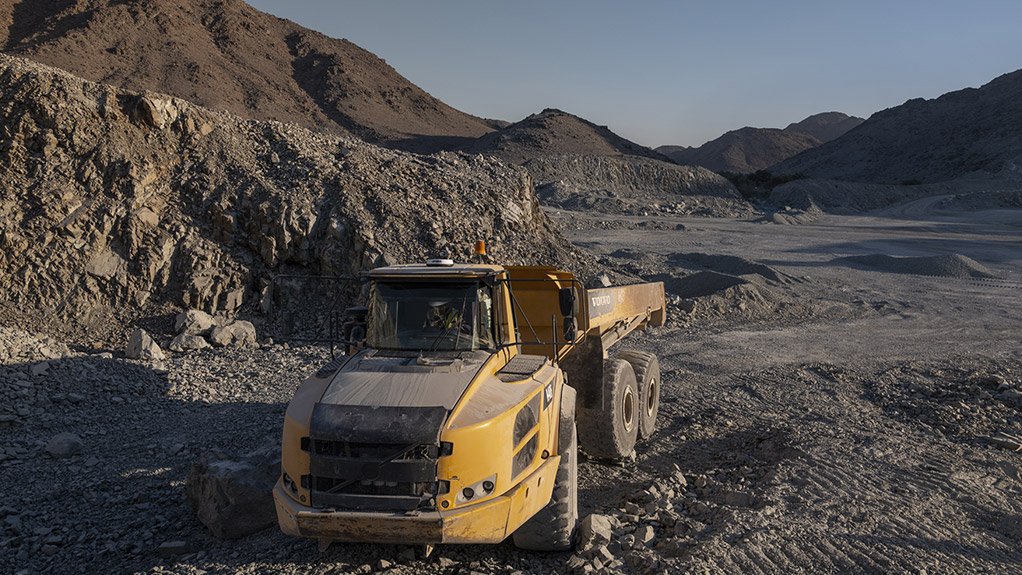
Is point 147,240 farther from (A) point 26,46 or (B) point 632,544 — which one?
(A) point 26,46

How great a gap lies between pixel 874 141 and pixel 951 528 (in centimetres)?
10128

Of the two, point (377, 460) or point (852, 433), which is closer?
point (377, 460)

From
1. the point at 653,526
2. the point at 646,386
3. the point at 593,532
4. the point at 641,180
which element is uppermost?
the point at 641,180

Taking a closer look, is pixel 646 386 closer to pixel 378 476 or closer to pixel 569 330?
pixel 569 330

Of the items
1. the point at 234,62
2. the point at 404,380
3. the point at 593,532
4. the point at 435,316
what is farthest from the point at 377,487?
the point at 234,62

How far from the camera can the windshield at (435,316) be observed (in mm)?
5043

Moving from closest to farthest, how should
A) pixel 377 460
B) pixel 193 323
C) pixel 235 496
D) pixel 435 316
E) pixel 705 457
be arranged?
1. pixel 377 460
2. pixel 435 316
3. pixel 235 496
4. pixel 705 457
5. pixel 193 323

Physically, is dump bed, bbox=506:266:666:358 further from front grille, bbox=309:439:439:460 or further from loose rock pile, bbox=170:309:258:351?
loose rock pile, bbox=170:309:258:351

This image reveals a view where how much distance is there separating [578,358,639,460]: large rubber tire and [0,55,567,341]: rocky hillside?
302 inches

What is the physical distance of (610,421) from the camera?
22.3 ft

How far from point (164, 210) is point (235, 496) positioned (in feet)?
31.7

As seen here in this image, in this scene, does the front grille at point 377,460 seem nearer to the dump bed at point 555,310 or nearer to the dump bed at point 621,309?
the dump bed at point 555,310

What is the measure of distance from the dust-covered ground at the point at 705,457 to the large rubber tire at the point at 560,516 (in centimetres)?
15

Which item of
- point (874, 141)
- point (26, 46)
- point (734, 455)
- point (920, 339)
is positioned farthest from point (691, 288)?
point (874, 141)
